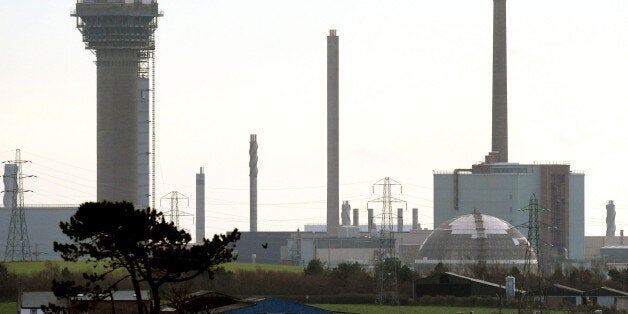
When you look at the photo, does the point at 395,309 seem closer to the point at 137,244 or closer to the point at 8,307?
the point at 8,307

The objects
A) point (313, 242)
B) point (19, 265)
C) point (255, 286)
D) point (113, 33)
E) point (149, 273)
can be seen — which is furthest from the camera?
point (313, 242)

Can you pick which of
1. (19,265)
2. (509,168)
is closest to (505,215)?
(509,168)

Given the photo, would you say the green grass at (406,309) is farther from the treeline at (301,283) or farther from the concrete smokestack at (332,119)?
the concrete smokestack at (332,119)

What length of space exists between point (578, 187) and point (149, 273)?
116m

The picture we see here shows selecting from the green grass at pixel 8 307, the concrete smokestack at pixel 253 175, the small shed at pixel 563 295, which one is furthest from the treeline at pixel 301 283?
the concrete smokestack at pixel 253 175

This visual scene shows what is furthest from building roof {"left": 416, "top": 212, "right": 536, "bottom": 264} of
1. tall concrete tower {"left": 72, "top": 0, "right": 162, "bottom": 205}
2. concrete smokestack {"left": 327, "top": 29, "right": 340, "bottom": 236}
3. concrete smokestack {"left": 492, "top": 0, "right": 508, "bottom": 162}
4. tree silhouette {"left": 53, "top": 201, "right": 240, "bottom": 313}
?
tree silhouette {"left": 53, "top": 201, "right": 240, "bottom": 313}

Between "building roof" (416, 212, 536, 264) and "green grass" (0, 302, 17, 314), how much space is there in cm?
5946

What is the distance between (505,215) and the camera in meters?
150

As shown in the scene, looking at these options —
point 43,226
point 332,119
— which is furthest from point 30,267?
point 332,119

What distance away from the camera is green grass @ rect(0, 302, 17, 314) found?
7281cm

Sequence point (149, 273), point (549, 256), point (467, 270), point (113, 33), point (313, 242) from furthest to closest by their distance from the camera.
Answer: point (313, 242) → point (113, 33) → point (549, 256) → point (467, 270) → point (149, 273)

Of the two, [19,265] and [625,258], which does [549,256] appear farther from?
[19,265]

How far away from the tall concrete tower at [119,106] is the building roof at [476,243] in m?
33.7

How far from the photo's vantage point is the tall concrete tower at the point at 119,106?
5969 inches
